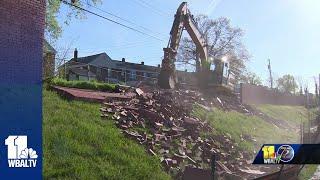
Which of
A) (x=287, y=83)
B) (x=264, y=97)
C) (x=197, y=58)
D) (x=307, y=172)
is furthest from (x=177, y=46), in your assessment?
(x=287, y=83)

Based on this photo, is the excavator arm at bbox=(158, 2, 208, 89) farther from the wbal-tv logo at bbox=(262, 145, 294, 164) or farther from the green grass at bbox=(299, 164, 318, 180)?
the wbal-tv logo at bbox=(262, 145, 294, 164)

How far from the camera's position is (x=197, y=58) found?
3170 cm

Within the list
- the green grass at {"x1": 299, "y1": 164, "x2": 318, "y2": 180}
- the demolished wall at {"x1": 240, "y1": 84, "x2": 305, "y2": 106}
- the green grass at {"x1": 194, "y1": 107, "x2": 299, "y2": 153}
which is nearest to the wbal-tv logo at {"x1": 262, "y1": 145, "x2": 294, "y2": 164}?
the green grass at {"x1": 299, "y1": 164, "x2": 318, "y2": 180}

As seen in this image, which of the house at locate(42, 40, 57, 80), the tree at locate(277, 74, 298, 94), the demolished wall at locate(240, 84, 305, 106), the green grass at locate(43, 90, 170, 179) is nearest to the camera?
the green grass at locate(43, 90, 170, 179)

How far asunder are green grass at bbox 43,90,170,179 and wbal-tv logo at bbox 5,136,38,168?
38cm

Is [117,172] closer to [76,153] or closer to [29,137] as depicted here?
[76,153]

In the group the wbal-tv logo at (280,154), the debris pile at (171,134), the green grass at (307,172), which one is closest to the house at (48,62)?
the debris pile at (171,134)

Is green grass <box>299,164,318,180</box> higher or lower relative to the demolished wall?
lower

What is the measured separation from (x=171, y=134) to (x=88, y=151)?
4.13 meters

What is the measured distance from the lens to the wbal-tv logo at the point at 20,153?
1104 cm

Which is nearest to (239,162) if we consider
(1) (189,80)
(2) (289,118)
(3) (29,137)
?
(3) (29,137)

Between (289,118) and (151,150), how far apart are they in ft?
93.3

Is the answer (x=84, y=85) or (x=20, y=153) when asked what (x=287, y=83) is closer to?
(x=84, y=85)

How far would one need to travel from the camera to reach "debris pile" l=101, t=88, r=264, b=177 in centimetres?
1468
